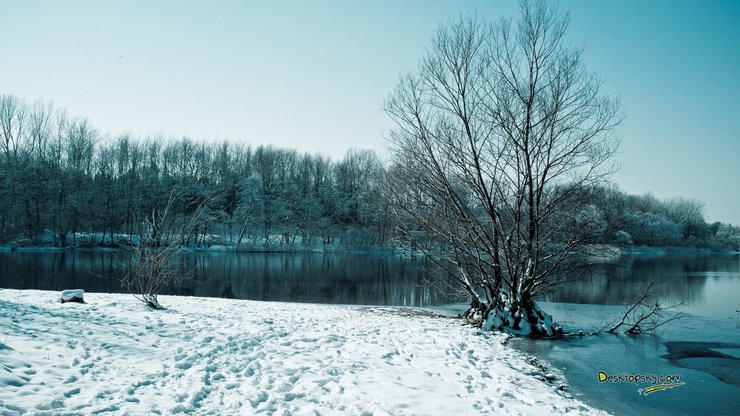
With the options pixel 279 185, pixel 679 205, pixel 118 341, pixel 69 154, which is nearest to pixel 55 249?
pixel 69 154

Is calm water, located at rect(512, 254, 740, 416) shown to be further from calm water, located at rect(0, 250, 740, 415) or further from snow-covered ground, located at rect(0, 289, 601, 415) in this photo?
snow-covered ground, located at rect(0, 289, 601, 415)

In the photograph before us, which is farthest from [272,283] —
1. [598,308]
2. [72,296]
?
[598,308]

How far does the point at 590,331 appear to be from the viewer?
11.6 metres

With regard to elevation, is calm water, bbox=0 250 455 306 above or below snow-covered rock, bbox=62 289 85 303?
below

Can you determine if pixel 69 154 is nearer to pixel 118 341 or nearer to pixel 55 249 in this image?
pixel 55 249

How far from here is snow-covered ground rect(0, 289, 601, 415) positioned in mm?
4797

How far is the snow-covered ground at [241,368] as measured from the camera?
4797 mm

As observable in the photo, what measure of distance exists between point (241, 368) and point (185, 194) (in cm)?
5590

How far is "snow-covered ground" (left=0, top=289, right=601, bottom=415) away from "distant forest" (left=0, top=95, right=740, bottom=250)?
32395mm

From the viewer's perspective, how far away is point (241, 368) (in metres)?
6.20

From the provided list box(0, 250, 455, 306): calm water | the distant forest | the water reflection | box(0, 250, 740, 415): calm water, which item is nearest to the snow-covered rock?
box(0, 250, 740, 415): calm water

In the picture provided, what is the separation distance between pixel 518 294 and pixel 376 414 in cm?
788

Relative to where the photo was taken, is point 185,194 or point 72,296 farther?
point 185,194

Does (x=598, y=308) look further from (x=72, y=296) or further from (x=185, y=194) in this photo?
(x=185, y=194)
